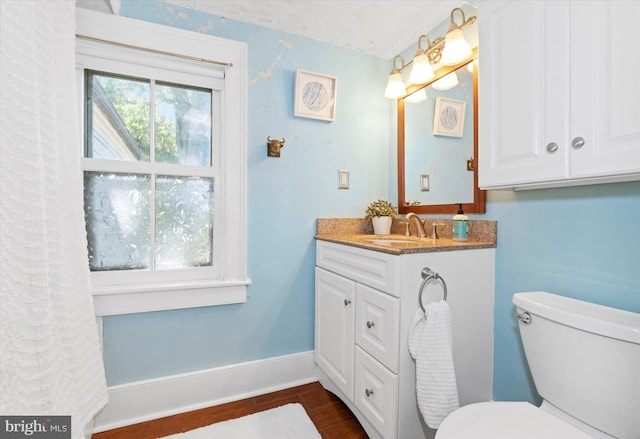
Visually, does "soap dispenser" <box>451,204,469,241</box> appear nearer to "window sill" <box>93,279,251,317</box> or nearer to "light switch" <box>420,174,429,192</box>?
"light switch" <box>420,174,429,192</box>

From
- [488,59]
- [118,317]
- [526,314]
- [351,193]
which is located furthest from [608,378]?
[118,317]

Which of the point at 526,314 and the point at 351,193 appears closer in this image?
the point at 526,314

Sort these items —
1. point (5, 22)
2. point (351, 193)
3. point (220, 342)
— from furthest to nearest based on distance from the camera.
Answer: point (351, 193)
point (220, 342)
point (5, 22)

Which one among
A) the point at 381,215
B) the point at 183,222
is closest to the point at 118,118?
the point at 183,222

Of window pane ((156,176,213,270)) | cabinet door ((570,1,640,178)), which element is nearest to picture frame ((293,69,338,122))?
window pane ((156,176,213,270))

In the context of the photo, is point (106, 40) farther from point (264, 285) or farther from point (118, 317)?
point (264, 285)

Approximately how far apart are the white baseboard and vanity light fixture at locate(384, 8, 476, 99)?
178cm

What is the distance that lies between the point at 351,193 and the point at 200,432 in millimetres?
1543

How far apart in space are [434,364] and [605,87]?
39.9 inches

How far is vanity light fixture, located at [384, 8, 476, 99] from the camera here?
55.4 inches

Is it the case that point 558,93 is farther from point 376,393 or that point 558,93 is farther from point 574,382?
point 376,393

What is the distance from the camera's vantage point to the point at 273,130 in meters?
1.76

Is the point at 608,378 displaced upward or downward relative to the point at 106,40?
downward

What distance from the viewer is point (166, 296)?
60.4 inches
